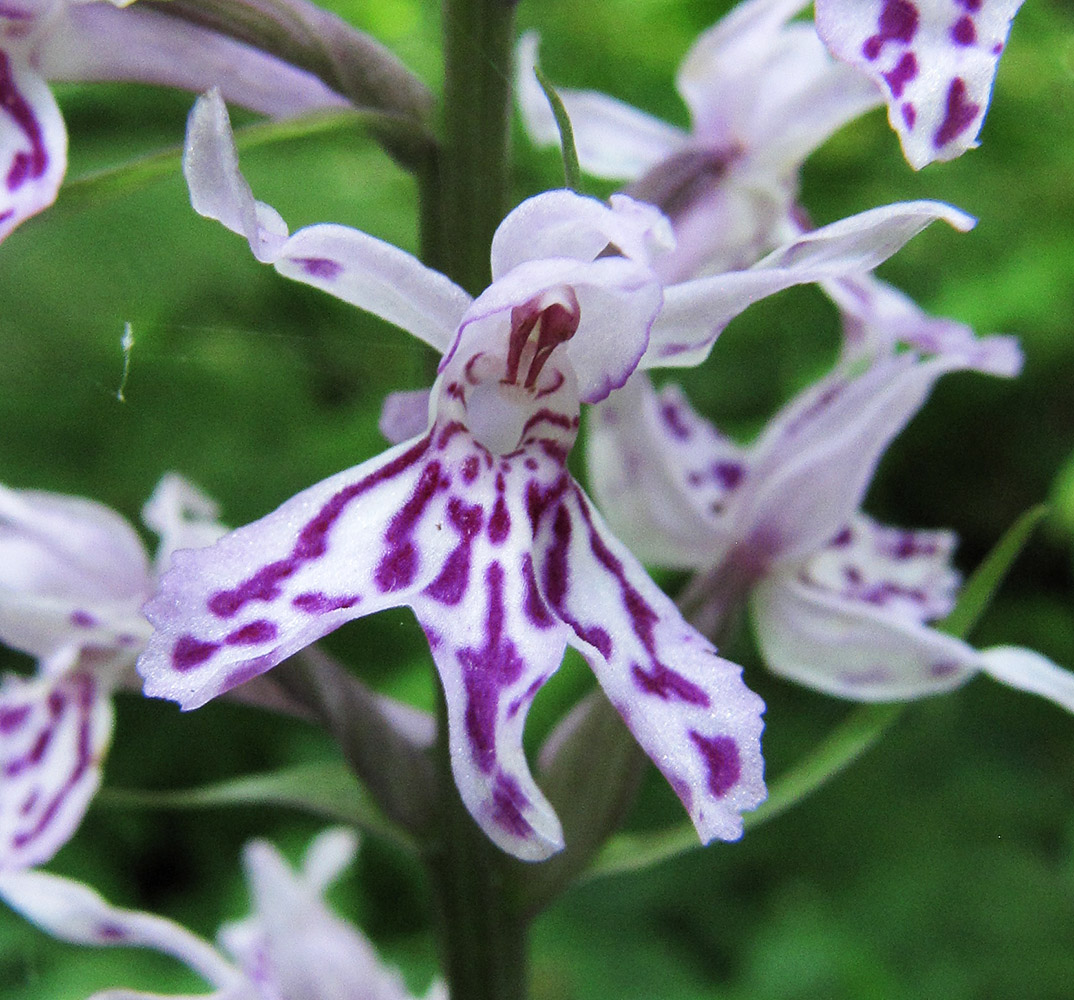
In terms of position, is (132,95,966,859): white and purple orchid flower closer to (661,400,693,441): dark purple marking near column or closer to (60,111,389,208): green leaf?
(60,111,389,208): green leaf

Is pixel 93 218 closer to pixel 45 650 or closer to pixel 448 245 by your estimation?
pixel 45 650

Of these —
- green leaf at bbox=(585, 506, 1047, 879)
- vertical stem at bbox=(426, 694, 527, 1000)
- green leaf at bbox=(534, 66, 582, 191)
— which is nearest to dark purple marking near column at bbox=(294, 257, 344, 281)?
green leaf at bbox=(534, 66, 582, 191)

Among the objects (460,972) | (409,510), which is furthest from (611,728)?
(409,510)

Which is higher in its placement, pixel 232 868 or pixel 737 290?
pixel 737 290

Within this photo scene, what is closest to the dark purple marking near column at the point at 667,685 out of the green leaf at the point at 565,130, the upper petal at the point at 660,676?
the upper petal at the point at 660,676

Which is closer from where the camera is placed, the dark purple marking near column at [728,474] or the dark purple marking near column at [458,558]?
the dark purple marking near column at [458,558]

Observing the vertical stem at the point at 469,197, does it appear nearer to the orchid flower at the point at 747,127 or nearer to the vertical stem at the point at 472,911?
the vertical stem at the point at 472,911

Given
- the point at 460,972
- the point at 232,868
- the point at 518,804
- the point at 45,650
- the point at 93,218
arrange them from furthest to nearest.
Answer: the point at 232,868
the point at 93,218
the point at 45,650
the point at 460,972
the point at 518,804

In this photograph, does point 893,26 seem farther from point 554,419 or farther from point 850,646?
point 850,646
